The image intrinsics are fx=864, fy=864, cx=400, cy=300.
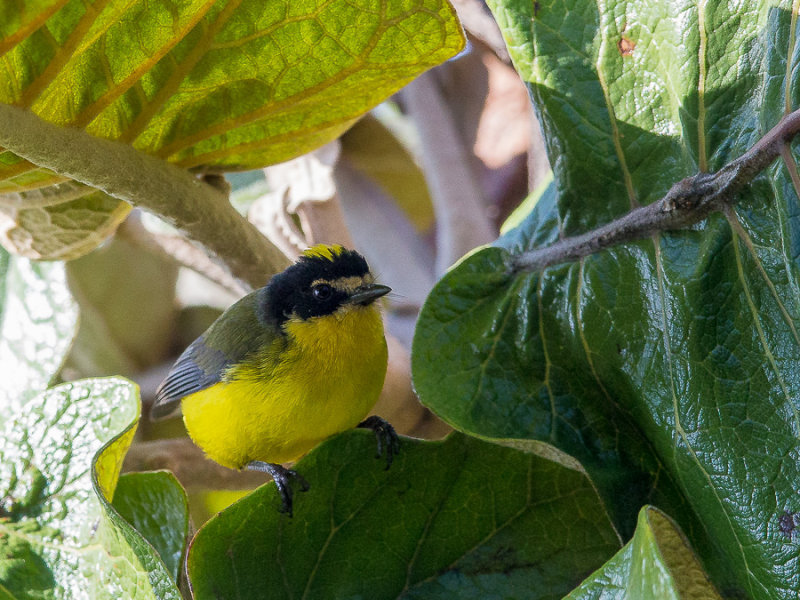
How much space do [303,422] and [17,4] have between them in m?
0.95

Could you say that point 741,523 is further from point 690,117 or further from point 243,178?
point 243,178

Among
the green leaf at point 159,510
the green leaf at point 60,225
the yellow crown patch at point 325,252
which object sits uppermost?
the green leaf at point 60,225

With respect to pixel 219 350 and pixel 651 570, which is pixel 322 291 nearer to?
pixel 219 350

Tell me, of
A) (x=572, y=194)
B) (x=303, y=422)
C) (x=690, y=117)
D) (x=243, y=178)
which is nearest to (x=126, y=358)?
(x=243, y=178)

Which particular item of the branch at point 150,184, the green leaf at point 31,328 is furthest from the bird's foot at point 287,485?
the green leaf at point 31,328

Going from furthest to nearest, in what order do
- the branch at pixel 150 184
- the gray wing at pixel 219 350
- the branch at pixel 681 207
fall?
1. the gray wing at pixel 219 350
2. the branch at pixel 150 184
3. the branch at pixel 681 207

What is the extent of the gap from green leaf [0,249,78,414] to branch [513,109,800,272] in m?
1.07

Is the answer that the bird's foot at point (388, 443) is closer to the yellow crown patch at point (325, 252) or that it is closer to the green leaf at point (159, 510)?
the green leaf at point (159, 510)

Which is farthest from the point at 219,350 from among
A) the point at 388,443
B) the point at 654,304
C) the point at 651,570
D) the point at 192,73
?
the point at 651,570

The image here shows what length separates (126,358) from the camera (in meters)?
2.74

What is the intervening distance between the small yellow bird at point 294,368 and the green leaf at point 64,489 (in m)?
0.35

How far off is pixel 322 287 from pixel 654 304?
2.68ft

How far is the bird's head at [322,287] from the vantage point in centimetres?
187

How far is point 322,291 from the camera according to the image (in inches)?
74.4
